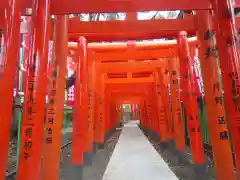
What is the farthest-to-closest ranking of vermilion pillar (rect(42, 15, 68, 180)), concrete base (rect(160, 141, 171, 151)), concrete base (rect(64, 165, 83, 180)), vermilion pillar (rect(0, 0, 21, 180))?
concrete base (rect(160, 141, 171, 151)) < concrete base (rect(64, 165, 83, 180)) < vermilion pillar (rect(42, 15, 68, 180)) < vermilion pillar (rect(0, 0, 21, 180))

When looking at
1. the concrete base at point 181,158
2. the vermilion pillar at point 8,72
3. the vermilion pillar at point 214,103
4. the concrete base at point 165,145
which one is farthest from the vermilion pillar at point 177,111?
the vermilion pillar at point 8,72

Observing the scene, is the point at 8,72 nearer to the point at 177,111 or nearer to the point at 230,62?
the point at 230,62

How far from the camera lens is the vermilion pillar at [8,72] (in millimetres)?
1489

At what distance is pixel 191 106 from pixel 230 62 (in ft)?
5.82

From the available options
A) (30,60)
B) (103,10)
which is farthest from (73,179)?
(103,10)

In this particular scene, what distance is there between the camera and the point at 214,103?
2363mm

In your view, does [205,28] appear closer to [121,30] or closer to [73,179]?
[121,30]

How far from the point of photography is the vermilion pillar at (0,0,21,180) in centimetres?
149

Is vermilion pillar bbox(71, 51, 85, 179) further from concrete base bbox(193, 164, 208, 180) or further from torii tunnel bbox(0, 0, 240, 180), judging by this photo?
concrete base bbox(193, 164, 208, 180)

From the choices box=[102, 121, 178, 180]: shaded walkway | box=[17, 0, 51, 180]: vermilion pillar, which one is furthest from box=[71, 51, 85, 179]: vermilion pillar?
box=[17, 0, 51, 180]: vermilion pillar

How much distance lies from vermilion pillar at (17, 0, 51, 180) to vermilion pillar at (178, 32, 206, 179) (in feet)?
7.43

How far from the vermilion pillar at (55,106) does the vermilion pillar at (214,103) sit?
1568 mm

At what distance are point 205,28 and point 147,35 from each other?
49.7 inches

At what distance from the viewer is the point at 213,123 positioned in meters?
2.37
